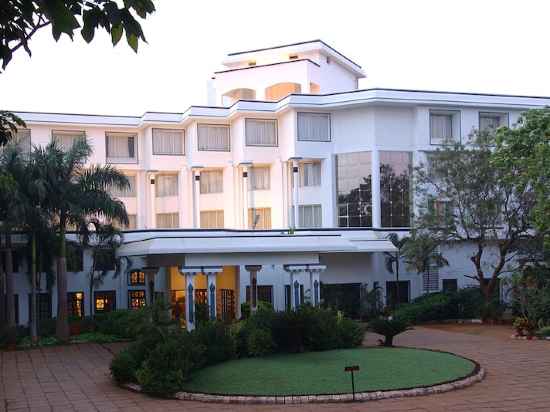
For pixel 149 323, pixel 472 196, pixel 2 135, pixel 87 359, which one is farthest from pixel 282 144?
pixel 2 135

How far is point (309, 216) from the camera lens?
35281mm

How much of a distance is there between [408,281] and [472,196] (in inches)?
269

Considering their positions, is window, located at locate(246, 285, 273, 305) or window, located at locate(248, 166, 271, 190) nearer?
window, located at locate(246, 285, 273, 305)

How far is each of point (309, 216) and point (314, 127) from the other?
176 inches

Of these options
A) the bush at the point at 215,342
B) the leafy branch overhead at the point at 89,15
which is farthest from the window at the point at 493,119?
the leafy branch overhead at the point at 89,15

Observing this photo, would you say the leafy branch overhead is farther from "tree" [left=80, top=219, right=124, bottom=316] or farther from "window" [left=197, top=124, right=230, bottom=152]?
"window" [left=197, top=124, right=230, bottom=152]

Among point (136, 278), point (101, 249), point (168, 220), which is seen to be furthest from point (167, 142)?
point (101, 249)

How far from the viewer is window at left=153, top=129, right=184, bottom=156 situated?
36812 mm

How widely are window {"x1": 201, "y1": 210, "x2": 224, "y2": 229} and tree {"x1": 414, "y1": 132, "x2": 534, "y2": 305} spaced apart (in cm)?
1318

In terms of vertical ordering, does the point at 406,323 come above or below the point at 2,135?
below

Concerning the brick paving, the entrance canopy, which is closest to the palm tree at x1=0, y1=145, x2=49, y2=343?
the entrance canopy

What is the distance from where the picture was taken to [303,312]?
1750 centimetres

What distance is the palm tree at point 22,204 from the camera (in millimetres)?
21844

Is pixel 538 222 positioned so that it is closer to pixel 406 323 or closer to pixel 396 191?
pixel 406 323
